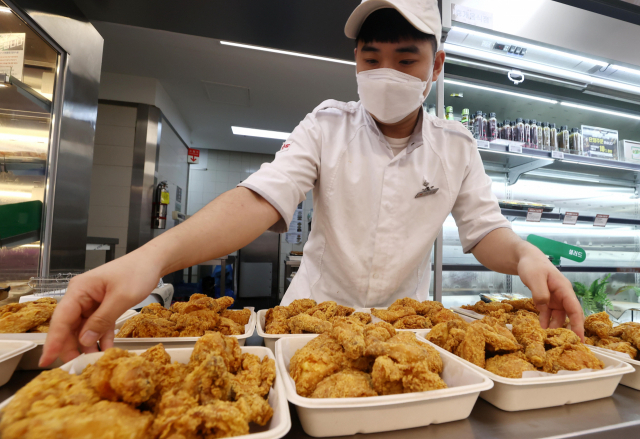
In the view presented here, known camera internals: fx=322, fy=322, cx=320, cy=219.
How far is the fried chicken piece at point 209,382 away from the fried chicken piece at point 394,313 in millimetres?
656

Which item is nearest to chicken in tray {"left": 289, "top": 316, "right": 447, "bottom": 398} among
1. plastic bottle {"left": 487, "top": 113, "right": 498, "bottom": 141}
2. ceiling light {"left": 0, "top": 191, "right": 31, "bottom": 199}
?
ceiling light {"left": 0, "top": 191, "right": 31, "bottom": 199}

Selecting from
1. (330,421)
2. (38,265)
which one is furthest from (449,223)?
(38,265)

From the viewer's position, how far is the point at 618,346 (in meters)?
0.92

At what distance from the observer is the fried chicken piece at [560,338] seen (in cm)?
84

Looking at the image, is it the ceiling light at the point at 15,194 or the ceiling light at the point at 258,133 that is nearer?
the ceiling light at the point at 15,194

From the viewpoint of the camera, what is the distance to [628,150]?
11.2ft

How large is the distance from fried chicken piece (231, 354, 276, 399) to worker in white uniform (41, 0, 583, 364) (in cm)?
51

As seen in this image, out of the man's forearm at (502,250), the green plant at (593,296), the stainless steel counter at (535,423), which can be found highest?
the man's forearm at (502,250)

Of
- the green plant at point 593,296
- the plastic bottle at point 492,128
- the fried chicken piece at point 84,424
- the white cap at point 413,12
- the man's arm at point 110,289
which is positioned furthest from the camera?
the green plant at point 593,296

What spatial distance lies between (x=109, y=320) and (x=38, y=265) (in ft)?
6.88

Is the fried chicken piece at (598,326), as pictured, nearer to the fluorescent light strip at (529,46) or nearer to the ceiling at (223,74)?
the fluorescent light strip at (529,46)

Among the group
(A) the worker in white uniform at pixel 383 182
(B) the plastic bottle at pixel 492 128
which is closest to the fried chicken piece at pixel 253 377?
(A) the worker in white uniform at pixel 383 182

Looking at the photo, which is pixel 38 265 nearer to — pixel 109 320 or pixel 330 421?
pixel 109 320

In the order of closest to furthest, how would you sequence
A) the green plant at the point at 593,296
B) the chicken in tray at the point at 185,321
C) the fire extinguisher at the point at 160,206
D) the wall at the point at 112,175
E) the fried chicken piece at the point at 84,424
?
the fried chicken piece at the point at 84,424 < the chicken in tray at the point at 185,321 < the green plant at the point at 593,296 < the wall at the point at 112,175 < the fire extinguisher at the point at 160,206
